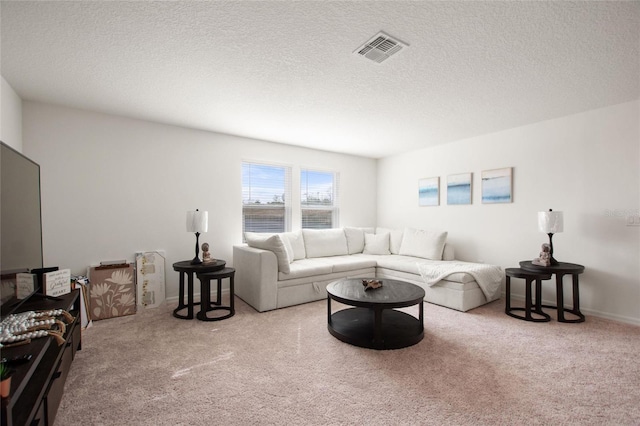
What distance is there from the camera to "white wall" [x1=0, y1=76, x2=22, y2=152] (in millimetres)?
2609

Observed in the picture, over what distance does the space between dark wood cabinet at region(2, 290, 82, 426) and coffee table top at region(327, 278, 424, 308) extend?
191 centimetres

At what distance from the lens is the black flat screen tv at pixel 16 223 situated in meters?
1.53

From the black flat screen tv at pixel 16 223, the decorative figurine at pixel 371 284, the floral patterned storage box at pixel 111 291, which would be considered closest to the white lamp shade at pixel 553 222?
the decorative figurine at pixel 371 284

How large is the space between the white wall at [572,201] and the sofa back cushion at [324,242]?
1.78 meters

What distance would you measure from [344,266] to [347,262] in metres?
0.11

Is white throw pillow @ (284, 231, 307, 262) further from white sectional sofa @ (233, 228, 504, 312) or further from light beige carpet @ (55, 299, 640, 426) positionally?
light beige carpet @ (55, 299, 640, 426)

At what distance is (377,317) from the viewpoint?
254cm

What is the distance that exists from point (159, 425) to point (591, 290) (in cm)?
437

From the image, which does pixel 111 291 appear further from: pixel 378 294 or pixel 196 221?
pixel 378 294

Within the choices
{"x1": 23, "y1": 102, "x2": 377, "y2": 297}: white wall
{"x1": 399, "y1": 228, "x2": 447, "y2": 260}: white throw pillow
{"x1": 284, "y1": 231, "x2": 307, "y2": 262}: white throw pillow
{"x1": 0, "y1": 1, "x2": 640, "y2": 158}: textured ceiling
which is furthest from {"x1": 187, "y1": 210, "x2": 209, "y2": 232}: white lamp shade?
{"x1": 399, "y1": 228, "x2": 447, "y2": 260}: white throw pillow

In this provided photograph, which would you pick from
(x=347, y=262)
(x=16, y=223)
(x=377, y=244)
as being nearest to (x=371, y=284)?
(x=347, y=262)

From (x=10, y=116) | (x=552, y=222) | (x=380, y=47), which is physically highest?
(x=380, y=47)

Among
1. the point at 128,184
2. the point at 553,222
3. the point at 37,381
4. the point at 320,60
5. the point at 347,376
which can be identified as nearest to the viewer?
the point at 37,381

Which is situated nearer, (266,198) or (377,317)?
(377,317)
